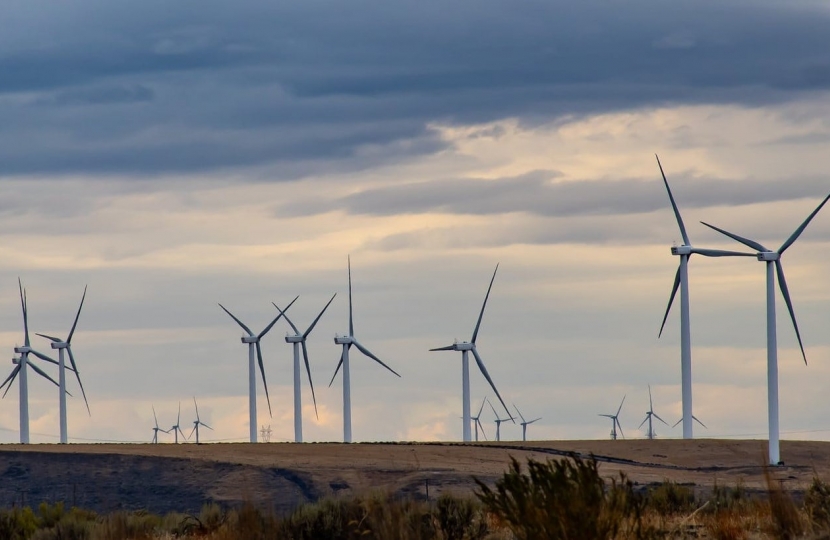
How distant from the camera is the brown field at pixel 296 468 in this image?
69062 mm

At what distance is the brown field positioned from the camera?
69062 mm

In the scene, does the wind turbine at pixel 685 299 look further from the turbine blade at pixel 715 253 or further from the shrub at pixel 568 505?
the shrub at pixel 568 505

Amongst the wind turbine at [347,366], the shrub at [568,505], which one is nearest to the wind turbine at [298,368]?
the wind turbine at [347,366]

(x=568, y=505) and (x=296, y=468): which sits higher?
(x=568, y=505)

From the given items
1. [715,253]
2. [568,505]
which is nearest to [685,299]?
[715,253]

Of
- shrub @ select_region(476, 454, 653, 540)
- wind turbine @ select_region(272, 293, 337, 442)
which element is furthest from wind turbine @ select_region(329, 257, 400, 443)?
shrub @ select_region(476, 454, 653, 540)

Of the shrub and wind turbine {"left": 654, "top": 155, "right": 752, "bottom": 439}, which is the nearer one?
the shrub

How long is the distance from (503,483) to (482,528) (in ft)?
19.1

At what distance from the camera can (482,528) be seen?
27.1m

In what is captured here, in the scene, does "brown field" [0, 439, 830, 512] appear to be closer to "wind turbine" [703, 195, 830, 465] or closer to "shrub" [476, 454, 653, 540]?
"wind turbine" [703, 195, 830, 465]

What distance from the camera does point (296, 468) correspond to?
75.9m

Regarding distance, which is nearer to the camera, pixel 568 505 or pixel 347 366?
pixel 568 505

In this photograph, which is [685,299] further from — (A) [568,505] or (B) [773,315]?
(A) [568,505]

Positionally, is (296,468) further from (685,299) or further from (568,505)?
(568,505)
